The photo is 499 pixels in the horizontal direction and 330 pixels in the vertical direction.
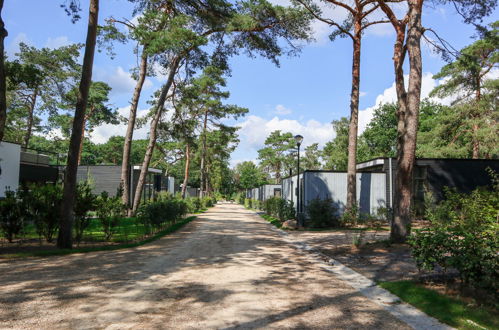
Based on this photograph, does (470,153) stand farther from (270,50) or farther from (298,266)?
(298,266)

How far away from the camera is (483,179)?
17734mm

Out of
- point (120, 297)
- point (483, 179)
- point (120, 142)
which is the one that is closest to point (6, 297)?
point (120, 297)

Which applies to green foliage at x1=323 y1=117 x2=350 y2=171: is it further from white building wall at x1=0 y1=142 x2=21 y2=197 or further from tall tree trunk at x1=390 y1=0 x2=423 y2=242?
white building wall at x1=0 y1=142 x2=21 y2=197

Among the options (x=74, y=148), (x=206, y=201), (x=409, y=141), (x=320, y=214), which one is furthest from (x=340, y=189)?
(x=206, y=201)

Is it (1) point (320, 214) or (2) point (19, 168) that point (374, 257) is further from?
(2) point (19, 168)

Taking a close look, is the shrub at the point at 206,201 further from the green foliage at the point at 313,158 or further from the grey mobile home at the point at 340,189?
the green foliage at the point at 313,158

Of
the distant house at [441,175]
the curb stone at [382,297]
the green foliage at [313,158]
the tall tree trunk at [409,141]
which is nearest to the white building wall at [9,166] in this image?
the curb stone at [382,297]

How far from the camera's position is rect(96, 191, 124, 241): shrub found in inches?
384

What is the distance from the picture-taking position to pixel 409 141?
9.49 m

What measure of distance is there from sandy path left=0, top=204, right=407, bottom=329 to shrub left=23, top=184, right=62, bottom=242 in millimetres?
1775

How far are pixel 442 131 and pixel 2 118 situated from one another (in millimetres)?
28806

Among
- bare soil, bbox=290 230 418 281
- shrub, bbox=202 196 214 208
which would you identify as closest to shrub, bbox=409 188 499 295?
bare soil, bbox=290 230 418 281

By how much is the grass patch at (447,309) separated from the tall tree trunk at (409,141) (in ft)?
14.3

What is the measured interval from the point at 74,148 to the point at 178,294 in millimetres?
5860
